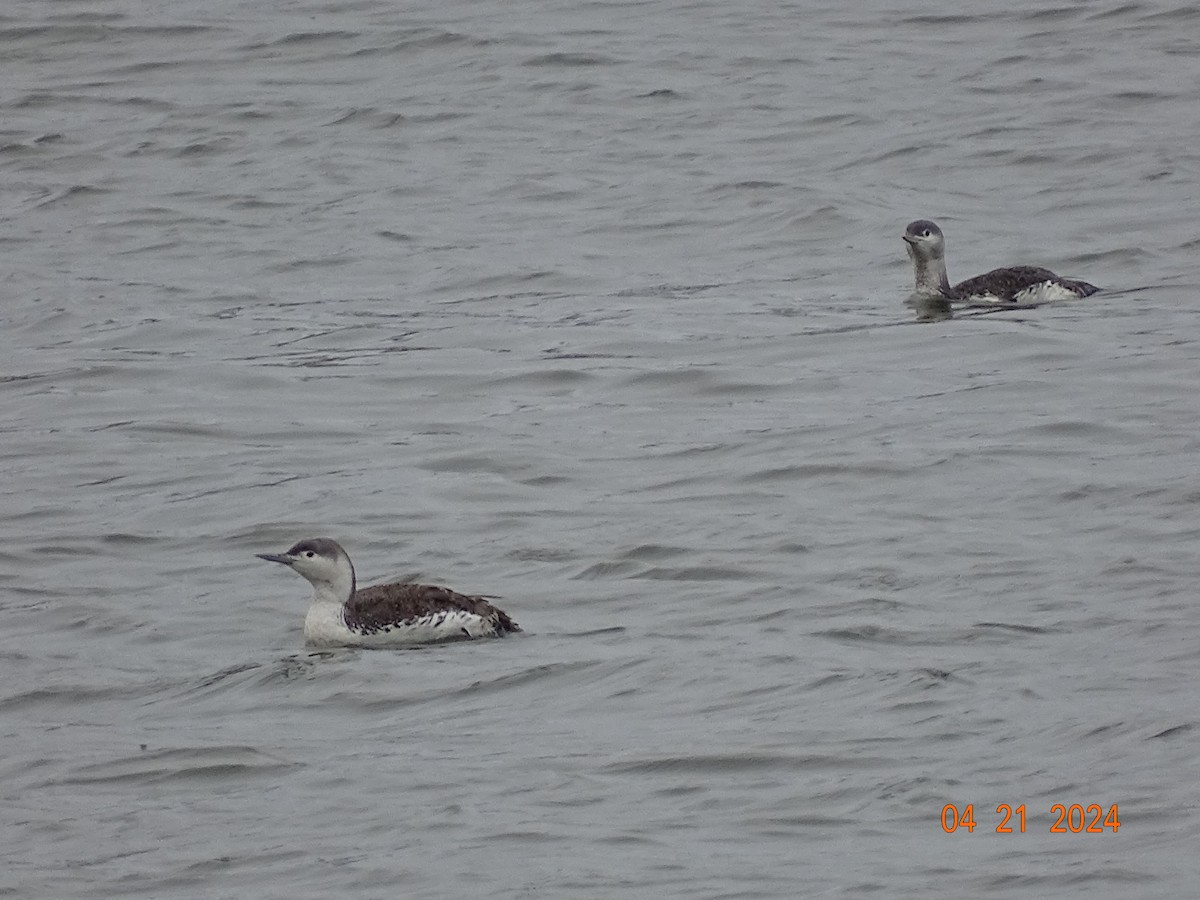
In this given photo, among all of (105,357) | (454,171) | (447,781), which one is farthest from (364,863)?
(454,171)

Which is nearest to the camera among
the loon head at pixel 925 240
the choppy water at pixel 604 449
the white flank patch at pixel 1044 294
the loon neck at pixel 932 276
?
the choppy water at pixel 604 449

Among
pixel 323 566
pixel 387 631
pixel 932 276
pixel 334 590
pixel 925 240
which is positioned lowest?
pixel 932 276

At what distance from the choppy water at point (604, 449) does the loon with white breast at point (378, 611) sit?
0.67ft

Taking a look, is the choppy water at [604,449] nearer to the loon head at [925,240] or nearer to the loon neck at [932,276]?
the loon neck at [932,276]

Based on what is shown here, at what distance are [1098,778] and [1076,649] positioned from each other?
1.97m

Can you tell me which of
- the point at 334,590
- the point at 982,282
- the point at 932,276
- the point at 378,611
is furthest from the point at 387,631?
the point at 932,276

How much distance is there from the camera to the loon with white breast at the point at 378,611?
12000mm

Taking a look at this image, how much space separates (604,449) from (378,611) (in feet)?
15.1

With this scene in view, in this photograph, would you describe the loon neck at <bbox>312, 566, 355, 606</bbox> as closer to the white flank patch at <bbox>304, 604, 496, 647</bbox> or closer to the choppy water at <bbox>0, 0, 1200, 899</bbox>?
the white flank patch at <bbox>304, 604, 496, 647</bbox>
